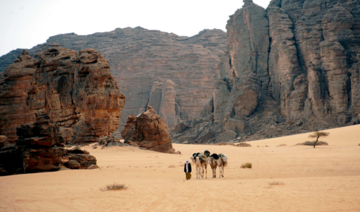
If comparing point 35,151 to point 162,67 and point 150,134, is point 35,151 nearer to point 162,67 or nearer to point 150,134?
point 150,134

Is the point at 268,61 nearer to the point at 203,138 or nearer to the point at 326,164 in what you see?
the point at 203,138

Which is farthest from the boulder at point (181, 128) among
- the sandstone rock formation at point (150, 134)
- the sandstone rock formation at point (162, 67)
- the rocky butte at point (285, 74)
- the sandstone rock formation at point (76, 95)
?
the sandstone rock formation at point (150, 134)

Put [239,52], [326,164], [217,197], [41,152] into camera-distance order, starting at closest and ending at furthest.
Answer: [217,197] < [41,152] < [326,164] < [239,52]

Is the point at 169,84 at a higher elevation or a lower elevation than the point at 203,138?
higher

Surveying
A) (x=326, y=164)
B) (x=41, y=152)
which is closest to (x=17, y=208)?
(x=41, y=152)

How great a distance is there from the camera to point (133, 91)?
97.3 meters

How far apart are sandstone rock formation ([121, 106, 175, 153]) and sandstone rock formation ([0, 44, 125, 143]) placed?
254 centimetres

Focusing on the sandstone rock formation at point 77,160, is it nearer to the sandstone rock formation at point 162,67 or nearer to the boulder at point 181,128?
the boulder at point 181,128

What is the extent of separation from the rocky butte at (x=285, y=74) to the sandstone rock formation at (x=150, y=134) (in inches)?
1087

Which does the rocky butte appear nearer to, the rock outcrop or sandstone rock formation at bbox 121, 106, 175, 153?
sandstone rock formation at bbox 121, 106, 175, 153

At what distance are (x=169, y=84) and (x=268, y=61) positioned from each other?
37.7 meters

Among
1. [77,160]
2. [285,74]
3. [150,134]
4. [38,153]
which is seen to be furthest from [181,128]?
[38,153]

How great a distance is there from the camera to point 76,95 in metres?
25.7

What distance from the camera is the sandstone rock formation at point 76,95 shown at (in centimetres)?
2430
